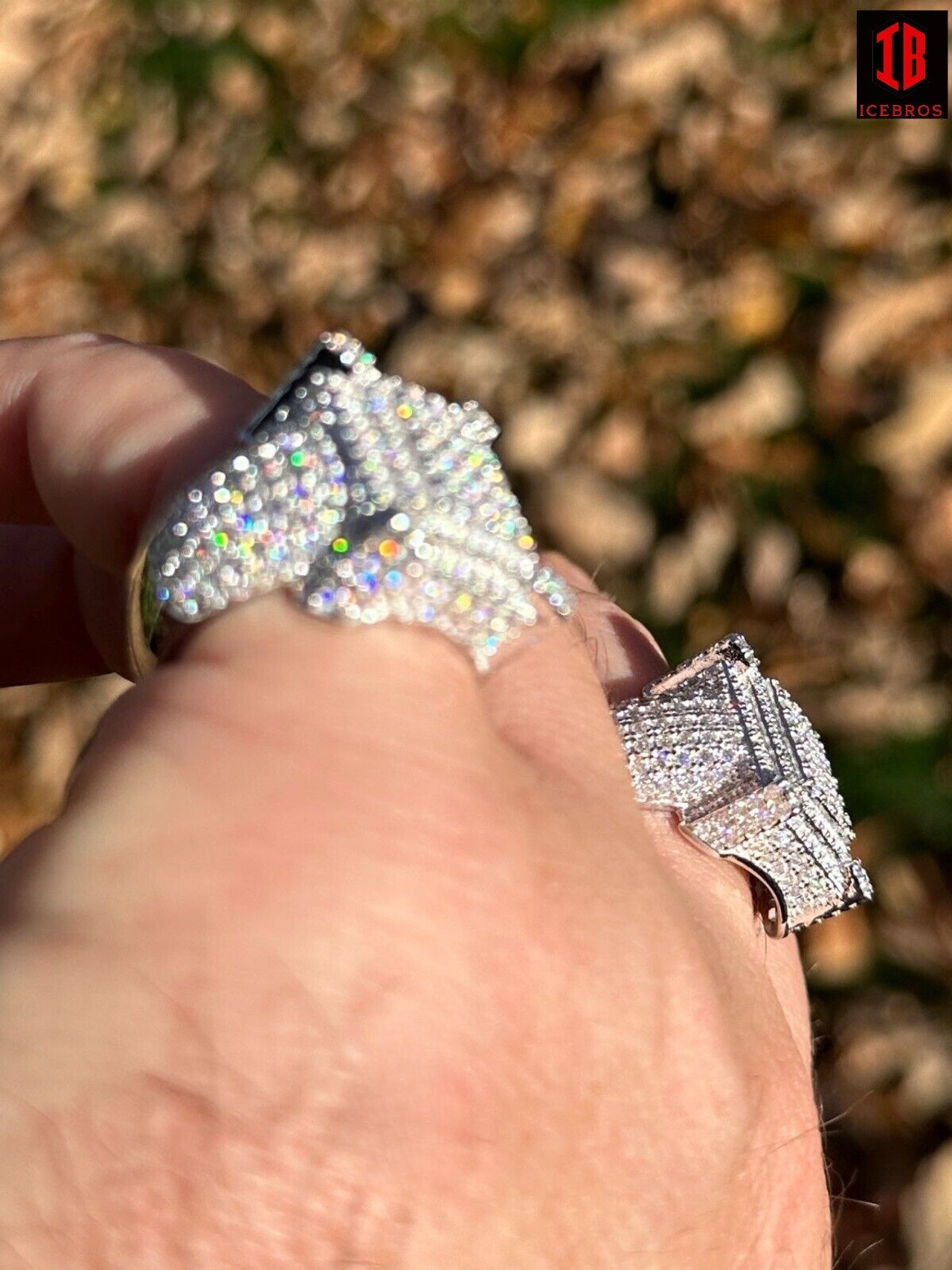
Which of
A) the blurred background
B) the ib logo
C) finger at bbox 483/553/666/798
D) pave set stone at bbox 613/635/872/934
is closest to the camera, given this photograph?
finger at bbox 483/553/666/798

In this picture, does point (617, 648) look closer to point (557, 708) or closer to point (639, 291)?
point (557, 708)

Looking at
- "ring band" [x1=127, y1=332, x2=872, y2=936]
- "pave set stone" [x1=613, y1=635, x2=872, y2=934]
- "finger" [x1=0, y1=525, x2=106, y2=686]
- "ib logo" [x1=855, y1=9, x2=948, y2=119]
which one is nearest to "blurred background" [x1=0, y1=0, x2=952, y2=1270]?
"ib logo" [x1=855, y1=9, x2=948, y2=119]

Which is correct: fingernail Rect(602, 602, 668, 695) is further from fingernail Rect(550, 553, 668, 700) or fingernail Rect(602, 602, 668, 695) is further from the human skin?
the human skin

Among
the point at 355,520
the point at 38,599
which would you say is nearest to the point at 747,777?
the point at 355,520

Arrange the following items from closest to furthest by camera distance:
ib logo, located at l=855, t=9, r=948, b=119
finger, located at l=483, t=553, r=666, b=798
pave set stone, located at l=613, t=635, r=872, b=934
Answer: finger, located at l=483, t=553, r=666, b=798 → pave set stone, located at l=613, t=635, r=872, b=934 → ib logo, located at l=855, t=9, r=948, b=119

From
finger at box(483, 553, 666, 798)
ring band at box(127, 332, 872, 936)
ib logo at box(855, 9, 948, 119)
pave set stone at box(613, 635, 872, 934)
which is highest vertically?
ib logo at box(855, 9, 948, 119)

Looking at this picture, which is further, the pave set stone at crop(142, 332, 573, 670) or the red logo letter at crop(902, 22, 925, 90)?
the red logo letter at crop(902, 22, 925, 90)
